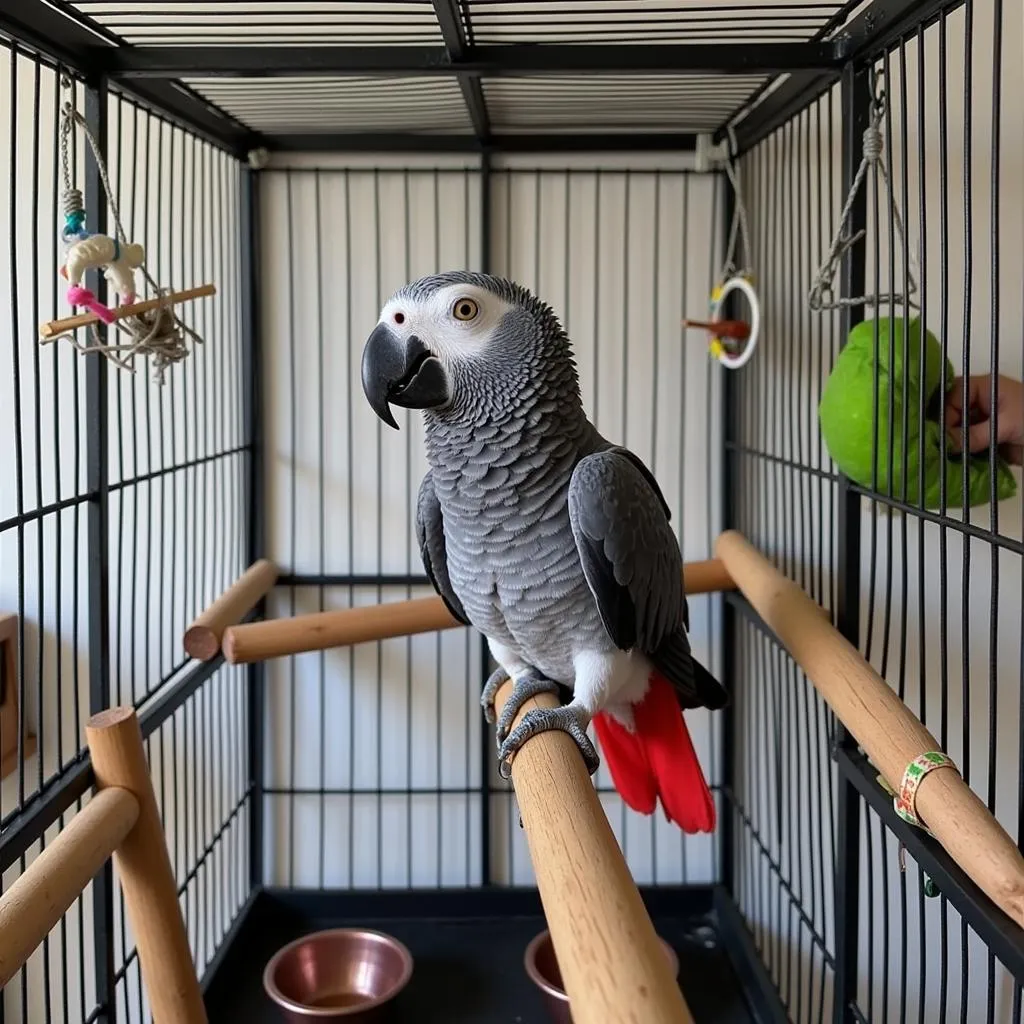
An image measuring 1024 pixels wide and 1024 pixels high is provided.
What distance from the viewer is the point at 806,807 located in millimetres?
1678

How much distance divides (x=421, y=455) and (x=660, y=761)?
943 mm

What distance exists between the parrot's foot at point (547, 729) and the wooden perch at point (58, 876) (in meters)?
0.42

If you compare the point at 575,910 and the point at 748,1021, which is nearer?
the point at 575,910

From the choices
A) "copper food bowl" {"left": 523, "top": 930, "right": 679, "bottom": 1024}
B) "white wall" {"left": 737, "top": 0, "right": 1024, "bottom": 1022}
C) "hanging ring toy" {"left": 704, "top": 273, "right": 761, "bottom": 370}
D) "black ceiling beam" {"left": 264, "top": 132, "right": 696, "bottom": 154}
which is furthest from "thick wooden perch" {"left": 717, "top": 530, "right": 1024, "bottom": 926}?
"black ceiling beam" {"left": 264, "top": 132, "right": 696, "bottom": 154}

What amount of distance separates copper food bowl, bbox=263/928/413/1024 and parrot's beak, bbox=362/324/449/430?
1.09m

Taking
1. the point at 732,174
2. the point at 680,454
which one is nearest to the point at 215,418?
the point at 680,454

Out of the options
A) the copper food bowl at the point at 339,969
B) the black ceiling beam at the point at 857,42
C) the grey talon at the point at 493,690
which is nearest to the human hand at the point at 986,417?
the black ceiling beam at the point at 857,42

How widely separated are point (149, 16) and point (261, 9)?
13 centimetres

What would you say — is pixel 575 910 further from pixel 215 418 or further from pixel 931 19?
pixel 215 418

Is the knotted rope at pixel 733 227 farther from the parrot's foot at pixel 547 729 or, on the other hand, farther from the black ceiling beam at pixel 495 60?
the parrot's foot at pixel 547 729

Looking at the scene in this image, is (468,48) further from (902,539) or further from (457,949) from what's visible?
(457,949)

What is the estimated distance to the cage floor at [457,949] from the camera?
1.74 metres

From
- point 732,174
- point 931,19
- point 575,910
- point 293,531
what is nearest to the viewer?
point 575,910

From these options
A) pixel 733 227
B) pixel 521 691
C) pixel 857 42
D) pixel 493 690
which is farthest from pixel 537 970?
pixel 857 42
